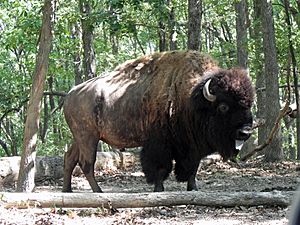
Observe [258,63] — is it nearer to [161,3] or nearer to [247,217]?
[161,3]

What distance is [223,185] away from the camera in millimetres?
9125

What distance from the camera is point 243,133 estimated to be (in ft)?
24.6

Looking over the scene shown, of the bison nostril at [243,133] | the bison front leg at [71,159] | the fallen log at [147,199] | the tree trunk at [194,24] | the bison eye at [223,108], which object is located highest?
the tree trunk at [194,24]

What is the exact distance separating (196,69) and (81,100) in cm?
199

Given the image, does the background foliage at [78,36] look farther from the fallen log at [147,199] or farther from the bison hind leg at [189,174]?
the fallen log at [147,199]

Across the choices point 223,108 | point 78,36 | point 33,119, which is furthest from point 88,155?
point 78,36

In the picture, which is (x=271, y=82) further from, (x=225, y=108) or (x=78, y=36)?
(x=78, y=36)

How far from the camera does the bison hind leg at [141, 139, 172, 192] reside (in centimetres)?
797

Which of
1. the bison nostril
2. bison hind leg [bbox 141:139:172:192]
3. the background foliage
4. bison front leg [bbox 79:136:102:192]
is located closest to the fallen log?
the bison nostril

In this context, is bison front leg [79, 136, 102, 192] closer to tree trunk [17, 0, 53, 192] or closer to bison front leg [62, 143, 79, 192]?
bison front leg [62, 143, 79, 192]

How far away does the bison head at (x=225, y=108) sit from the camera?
7625 millimetres

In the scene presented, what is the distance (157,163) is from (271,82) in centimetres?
592

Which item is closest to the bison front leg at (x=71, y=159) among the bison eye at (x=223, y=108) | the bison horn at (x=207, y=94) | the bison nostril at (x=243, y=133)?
the bison horn at (x=207, y=94)

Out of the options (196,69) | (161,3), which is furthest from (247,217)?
(161,3)
